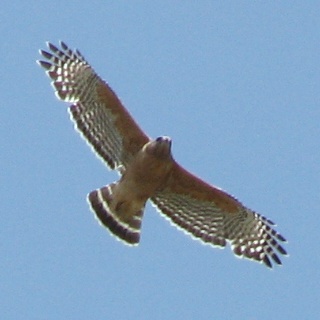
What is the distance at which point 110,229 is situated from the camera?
14781 millimetres

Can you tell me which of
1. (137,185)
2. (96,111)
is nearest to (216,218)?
(137,185)

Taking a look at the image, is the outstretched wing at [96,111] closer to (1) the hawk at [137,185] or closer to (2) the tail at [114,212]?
(1) the hawk at [137,185]

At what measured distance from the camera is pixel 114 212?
14.8m

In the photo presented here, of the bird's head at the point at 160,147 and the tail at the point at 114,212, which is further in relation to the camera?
the tail at the point at 114,212

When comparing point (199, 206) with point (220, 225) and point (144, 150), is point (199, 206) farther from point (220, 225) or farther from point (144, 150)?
point (144, 150)

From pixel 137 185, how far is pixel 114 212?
0.58 m

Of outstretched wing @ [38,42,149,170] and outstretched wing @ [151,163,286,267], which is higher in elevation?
outstretched wing @ [38,42,149,170]

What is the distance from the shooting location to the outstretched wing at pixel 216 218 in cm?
1489

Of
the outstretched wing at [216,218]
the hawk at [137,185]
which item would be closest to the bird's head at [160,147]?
the hawk at [137,185]

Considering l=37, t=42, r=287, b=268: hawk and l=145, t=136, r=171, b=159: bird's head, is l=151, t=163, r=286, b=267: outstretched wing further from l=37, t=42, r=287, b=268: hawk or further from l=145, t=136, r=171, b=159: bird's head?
l=145, t=136, r=171, b=159: bird's head

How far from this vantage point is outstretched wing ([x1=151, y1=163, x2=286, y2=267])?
14891 mm

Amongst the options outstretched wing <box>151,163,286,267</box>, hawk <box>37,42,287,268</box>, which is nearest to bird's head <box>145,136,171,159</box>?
hawk <box>37,42,287,268</box>

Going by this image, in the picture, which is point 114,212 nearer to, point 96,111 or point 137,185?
point 137,185

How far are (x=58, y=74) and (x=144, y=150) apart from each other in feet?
4.64
